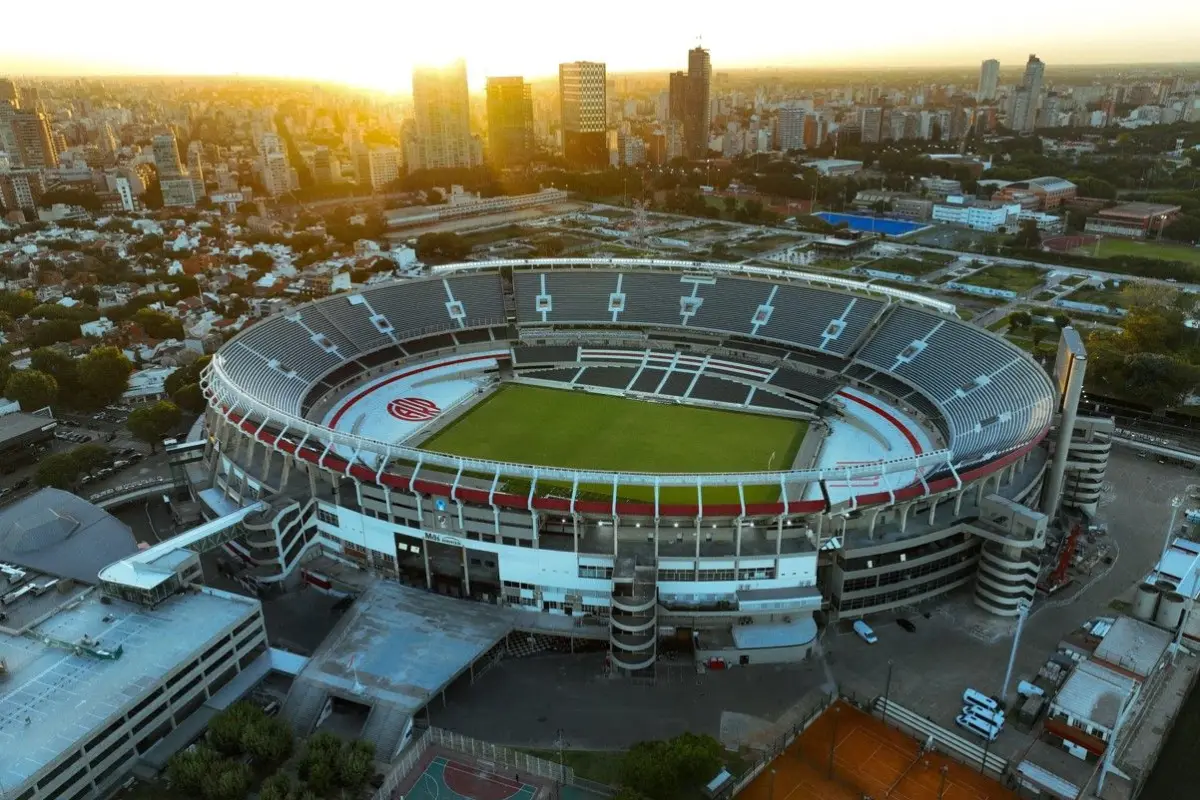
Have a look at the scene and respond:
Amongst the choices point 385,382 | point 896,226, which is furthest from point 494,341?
point 896,226

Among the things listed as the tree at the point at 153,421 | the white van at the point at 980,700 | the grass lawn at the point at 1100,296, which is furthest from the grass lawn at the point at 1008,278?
the tree at the point at 153,421

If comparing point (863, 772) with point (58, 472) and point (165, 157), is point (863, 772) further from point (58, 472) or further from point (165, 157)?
point (165, 157)

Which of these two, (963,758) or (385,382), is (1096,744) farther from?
(385,382)

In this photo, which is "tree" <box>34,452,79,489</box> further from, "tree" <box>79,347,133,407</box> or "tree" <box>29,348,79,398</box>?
"tree" <box>29,348,79,398</box>

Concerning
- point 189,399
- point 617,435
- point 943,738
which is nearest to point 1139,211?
point 617,435

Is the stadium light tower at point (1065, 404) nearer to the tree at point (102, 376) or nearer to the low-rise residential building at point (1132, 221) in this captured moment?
the tree at point (102, 376)
